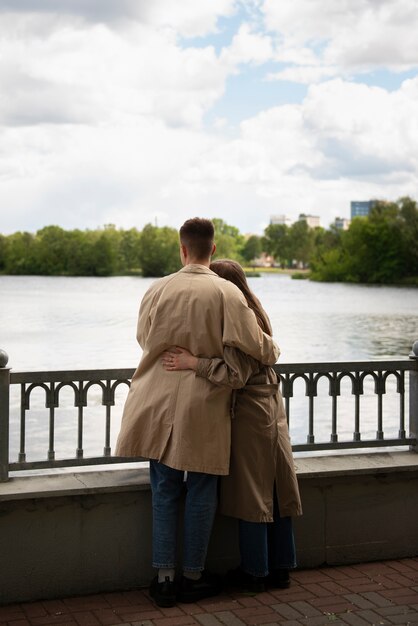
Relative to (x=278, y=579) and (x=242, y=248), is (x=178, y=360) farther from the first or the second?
(x=242, y=248)

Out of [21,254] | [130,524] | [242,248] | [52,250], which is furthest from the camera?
[242,248]

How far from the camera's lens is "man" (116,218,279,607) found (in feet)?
14.5

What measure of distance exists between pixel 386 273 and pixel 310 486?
120 m

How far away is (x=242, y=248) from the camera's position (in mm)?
155625

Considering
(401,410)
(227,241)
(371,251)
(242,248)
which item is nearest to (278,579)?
(401,410)

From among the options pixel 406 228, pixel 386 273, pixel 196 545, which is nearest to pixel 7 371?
pixel 196 545

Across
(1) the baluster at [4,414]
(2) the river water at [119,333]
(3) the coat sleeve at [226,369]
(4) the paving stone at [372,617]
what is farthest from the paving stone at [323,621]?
(2) the river water at [119,333]

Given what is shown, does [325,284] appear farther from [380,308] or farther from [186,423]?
[186,423]

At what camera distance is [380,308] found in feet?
240

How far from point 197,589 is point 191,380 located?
1.09 m

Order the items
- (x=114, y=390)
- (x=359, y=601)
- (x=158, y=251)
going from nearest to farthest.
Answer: (x=359, y=601)
(x=114, y=390)
(x=158, y=251)

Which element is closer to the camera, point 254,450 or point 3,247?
point 254,450

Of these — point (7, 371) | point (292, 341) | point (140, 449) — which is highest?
point (7, 371)

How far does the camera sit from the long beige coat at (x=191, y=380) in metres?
4.41
